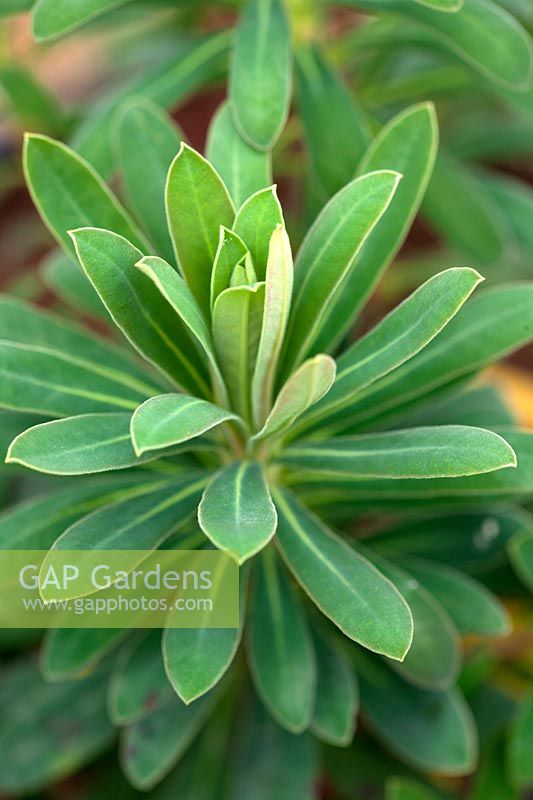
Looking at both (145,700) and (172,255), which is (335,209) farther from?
(145,700)

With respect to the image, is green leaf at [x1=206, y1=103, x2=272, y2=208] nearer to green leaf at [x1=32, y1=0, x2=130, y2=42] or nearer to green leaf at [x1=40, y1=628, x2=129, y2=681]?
green leaf at [x1=32, y1=0, x2=130, y2=42]

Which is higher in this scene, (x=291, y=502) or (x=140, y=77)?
(x=140, y=77)

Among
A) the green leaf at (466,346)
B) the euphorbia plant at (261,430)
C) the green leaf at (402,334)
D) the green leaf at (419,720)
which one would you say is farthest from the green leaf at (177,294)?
the green leaf at (419,720)

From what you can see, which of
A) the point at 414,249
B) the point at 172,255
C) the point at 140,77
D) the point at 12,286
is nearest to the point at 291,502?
the point at 172,255

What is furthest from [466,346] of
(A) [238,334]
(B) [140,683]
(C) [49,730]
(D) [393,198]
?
(C) [49,730]

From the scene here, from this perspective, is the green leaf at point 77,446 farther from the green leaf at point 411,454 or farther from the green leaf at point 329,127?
the green leaf at point 329,127

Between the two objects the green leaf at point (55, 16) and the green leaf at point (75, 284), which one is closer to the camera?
the green leaf at point (55, 16)
